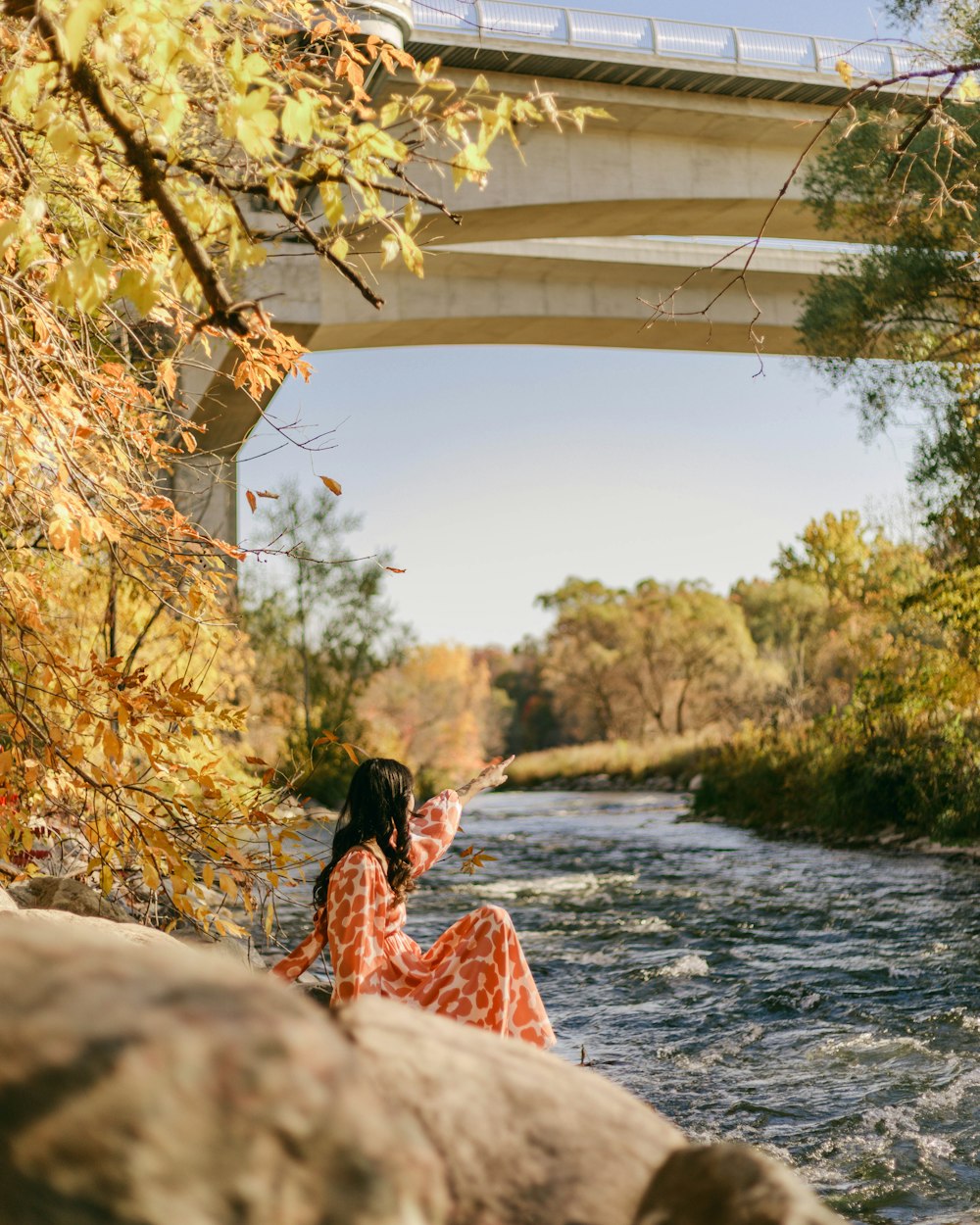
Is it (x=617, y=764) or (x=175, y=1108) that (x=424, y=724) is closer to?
(x=617, y=764)

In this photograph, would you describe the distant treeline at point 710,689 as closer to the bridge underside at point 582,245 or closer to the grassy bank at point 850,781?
the grassy bank at point 850,781

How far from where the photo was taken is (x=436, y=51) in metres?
12.8

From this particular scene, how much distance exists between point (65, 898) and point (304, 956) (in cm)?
221

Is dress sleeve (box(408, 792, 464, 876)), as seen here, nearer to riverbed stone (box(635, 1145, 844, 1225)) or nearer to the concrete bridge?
riverbed stone (box(635, 1145, 844, 1225))

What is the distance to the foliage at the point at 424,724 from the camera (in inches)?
1033

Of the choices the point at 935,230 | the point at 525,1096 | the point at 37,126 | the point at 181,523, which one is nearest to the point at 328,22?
the point at 181,523

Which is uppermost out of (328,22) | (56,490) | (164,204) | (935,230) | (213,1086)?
(935,230)

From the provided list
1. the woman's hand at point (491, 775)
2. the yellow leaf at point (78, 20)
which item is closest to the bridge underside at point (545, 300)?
the woman's hand at point (491, 775)

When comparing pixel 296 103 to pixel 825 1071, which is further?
pixel 825 1071

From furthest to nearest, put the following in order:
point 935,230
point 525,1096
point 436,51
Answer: point 436,51
point 935,230
point 525,1096

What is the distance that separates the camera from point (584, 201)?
1422 cm

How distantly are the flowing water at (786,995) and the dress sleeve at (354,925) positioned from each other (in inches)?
61.5

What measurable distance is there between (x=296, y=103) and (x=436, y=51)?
11.8 m

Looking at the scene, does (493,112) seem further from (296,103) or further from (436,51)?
(436,51)
